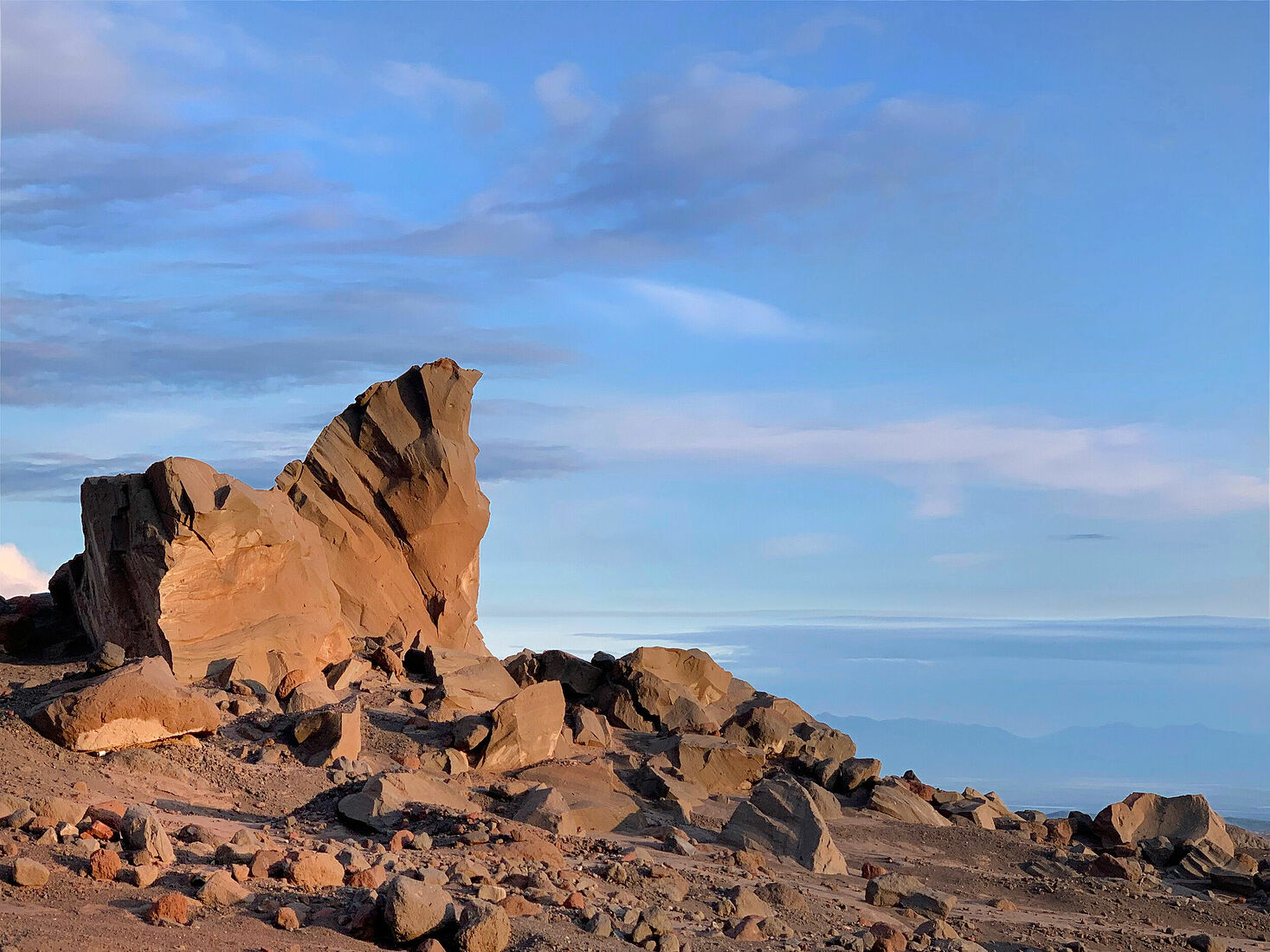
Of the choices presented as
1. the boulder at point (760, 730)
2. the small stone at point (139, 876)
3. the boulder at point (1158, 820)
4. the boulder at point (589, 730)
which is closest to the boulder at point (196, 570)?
the boulder at point (589, 730)

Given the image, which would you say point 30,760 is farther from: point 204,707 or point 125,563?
point 125,563

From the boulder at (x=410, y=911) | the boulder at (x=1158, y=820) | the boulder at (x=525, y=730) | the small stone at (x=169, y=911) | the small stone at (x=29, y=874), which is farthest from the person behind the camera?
the boulder at (x=1158, y=820)

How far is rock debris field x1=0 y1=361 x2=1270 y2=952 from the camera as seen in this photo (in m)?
7.49

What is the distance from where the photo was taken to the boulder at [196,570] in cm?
1608

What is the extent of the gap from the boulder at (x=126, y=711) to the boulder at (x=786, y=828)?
18.6 ft

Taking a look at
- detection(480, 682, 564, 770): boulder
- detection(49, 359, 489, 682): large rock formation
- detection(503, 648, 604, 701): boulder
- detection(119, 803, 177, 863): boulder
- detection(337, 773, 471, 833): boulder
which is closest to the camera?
detection(119, 803, 177, 863): boulder

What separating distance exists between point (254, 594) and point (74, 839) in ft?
31.6

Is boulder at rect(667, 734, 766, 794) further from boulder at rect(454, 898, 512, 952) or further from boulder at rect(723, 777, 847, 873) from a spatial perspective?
boulder at rect(454, 898, 512, 952)

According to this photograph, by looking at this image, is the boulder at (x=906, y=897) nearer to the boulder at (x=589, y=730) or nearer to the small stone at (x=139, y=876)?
the boulder at (x=589, y=730)

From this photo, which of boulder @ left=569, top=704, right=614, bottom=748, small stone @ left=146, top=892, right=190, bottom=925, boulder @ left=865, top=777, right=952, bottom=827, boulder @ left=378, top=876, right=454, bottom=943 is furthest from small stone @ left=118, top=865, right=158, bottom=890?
boulder @ left=865, top=777, right=952, bottom=827

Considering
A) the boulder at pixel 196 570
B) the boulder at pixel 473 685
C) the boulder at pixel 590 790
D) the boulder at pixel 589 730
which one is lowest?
the boulder at pixel 590 790

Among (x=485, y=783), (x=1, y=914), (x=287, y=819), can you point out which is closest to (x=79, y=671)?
(x=485, y=783)

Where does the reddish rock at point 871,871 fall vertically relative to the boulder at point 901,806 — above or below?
below

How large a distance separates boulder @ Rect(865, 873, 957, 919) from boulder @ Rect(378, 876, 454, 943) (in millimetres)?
5071
